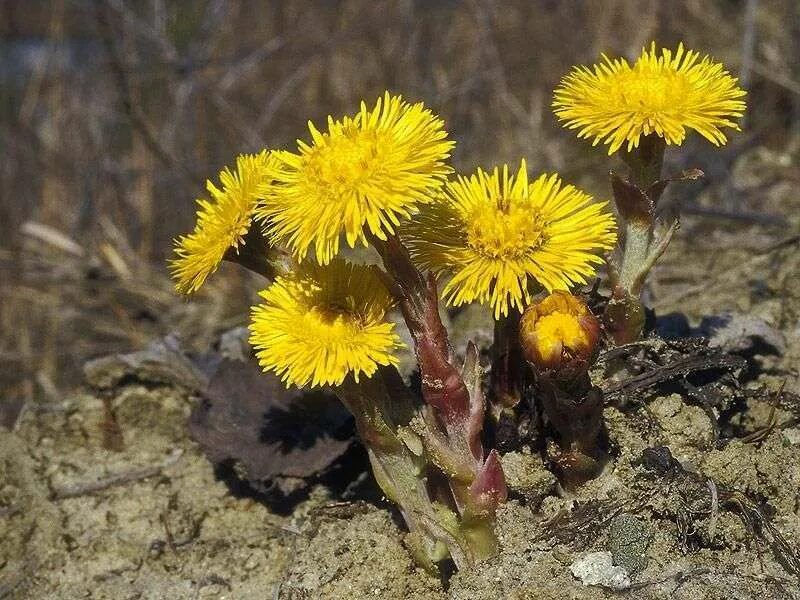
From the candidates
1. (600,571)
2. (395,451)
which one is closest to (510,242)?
(395,451)

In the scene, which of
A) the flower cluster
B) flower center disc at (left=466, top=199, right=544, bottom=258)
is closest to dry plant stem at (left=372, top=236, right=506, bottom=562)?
the flower cluster

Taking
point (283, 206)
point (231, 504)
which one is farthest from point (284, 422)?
point (283, 206)

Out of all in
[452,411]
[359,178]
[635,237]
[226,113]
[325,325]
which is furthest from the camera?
[226,113]

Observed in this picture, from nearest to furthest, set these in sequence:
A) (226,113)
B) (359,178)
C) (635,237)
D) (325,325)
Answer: (359,178)
(325,325)
(635,237)
(226,113)

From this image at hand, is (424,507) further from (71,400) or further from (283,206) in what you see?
(71,400)

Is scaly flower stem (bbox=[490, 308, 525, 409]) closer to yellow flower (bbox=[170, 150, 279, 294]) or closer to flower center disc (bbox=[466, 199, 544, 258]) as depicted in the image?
flower center disc (bbox=[466, 199, 544, 258])

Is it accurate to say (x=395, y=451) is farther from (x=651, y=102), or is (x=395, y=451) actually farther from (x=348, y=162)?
(x=651, y=102)
